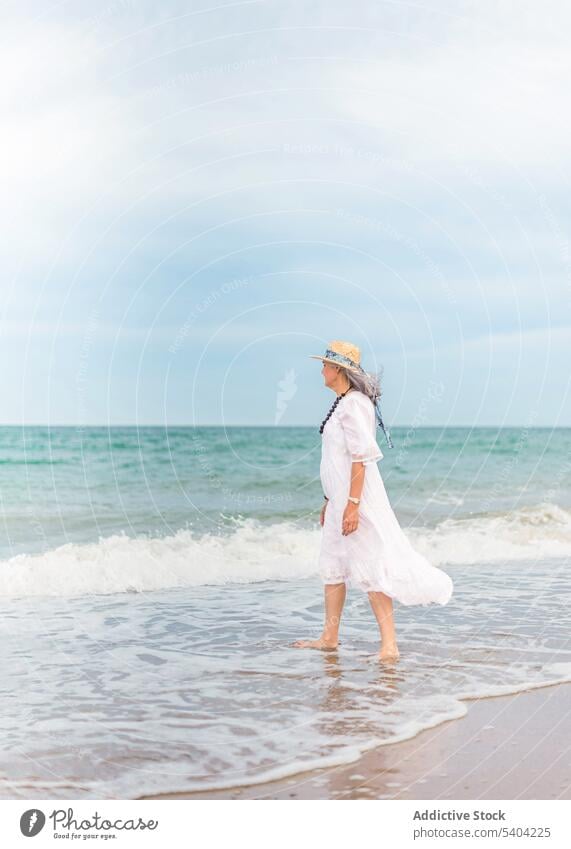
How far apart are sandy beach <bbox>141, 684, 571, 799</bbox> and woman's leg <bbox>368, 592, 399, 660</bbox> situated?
3.82 ft

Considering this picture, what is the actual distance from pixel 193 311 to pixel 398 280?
5.07 meters

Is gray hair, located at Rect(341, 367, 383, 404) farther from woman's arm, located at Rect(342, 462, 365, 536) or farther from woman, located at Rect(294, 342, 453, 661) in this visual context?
woman's arm, located at Rect(342, 462, 365, 536)

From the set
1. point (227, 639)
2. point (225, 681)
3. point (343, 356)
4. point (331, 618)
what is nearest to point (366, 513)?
point (331, 618)

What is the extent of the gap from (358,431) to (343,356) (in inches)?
18.7

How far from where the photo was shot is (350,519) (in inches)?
214

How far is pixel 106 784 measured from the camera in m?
3.96

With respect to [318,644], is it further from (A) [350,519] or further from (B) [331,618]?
(A) [350,519]

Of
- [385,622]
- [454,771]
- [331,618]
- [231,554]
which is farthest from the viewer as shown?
[231,554]

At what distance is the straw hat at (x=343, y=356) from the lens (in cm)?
556

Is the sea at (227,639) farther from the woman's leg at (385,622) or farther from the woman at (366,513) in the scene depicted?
the woman at (366,513)

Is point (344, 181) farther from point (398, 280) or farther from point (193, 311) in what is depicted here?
point (193, 311)

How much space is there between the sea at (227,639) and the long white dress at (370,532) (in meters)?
0.50

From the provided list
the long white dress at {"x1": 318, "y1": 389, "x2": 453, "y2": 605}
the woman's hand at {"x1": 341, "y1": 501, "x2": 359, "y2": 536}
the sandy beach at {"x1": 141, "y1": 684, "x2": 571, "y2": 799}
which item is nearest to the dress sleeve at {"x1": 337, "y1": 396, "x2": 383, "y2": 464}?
the long white dress at {"x1": 318, "y1": 389, "x2": 453, "y2": 605}

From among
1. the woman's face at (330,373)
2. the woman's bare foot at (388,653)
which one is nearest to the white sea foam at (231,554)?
the woman's bare foot at (388,653)
